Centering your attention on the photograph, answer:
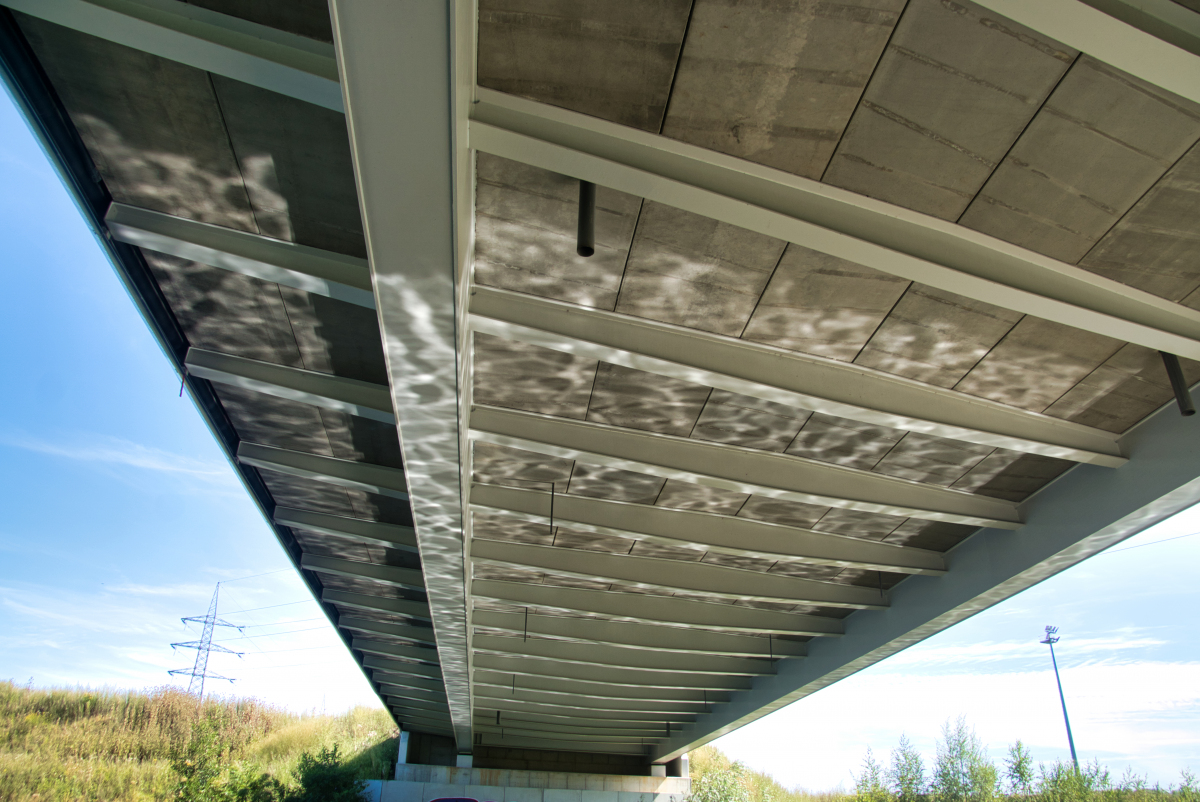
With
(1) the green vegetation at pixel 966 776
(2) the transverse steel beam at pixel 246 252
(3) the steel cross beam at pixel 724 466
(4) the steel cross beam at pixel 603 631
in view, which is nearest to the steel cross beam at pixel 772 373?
(2) the transverse steel beam at pixel 246 252

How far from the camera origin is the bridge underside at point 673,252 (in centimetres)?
343

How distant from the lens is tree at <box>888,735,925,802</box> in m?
27.8

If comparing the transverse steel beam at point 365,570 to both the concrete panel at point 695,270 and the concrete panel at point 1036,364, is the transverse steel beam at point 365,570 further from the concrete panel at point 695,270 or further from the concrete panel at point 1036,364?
the concrete panel at point 1036,364

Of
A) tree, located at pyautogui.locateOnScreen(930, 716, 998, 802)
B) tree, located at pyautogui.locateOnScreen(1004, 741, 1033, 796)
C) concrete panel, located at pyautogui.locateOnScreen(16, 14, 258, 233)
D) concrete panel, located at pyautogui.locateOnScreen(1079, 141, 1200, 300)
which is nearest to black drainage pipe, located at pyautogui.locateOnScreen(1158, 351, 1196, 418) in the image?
concrete panel, located at pyautogui.locateOnScreen(1079, 141, 1200, 300)

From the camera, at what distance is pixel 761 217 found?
13.5 ft

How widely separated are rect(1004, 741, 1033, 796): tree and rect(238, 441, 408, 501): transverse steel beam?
32.0 meters

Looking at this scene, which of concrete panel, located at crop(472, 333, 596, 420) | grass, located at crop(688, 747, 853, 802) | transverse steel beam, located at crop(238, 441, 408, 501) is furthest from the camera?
grass, located at crop(688, 747, 853, 802)

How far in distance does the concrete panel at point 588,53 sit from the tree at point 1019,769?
3466 cm

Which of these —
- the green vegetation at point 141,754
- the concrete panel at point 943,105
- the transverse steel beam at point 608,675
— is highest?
the concrete panel at point 943,105

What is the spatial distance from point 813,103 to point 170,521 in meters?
185

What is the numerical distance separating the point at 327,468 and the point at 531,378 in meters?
3.92

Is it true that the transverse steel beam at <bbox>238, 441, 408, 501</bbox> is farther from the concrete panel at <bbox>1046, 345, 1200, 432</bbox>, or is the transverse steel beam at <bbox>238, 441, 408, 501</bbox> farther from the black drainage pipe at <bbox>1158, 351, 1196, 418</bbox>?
the black drainage pipe at <bbox>1158, 351, 1196, 418</bbox>

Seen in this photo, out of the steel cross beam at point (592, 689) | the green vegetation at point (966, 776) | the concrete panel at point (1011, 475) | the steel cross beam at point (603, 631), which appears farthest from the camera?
the green vegetation at point (966, 776)

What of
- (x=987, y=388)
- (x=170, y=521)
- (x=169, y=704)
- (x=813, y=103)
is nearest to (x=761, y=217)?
(x=813, y=103)
